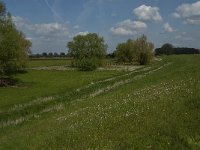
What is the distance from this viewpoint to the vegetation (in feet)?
472

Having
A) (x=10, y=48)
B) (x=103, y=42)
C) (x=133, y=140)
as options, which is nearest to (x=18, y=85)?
(x=10, y=48)

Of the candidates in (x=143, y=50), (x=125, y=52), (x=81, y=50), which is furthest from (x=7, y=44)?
(x=125, y=52)

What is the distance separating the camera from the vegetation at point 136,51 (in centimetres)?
14400

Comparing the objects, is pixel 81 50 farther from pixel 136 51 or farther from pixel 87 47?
pixel 136 51

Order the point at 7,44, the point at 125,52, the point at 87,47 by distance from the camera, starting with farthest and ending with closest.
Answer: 1. the point at 125,52
2. the point at 87,47
3. the point at 7,44

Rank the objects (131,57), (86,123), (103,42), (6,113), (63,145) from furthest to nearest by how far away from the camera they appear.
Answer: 1. (131,57)
2. (103,42)
3. (6,113)
4. (86,123)
5. (63,145)

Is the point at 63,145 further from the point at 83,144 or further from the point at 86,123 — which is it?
the point at 86,123

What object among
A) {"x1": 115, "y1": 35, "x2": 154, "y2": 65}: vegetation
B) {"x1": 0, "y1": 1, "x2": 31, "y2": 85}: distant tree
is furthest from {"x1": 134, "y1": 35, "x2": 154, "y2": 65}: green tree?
{"x1": 0, "y1": 1, "x2": 31, "y2": 85}: distant tree

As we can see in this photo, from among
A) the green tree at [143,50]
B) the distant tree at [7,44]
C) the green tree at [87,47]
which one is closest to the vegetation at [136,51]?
the green tree at [143,50]

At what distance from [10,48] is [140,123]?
149ft

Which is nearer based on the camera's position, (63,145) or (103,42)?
(63,145)

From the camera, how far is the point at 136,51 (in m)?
149

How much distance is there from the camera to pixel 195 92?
18828mm

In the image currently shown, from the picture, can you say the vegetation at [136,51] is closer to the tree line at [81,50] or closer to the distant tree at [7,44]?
the tree line at [81,50]
